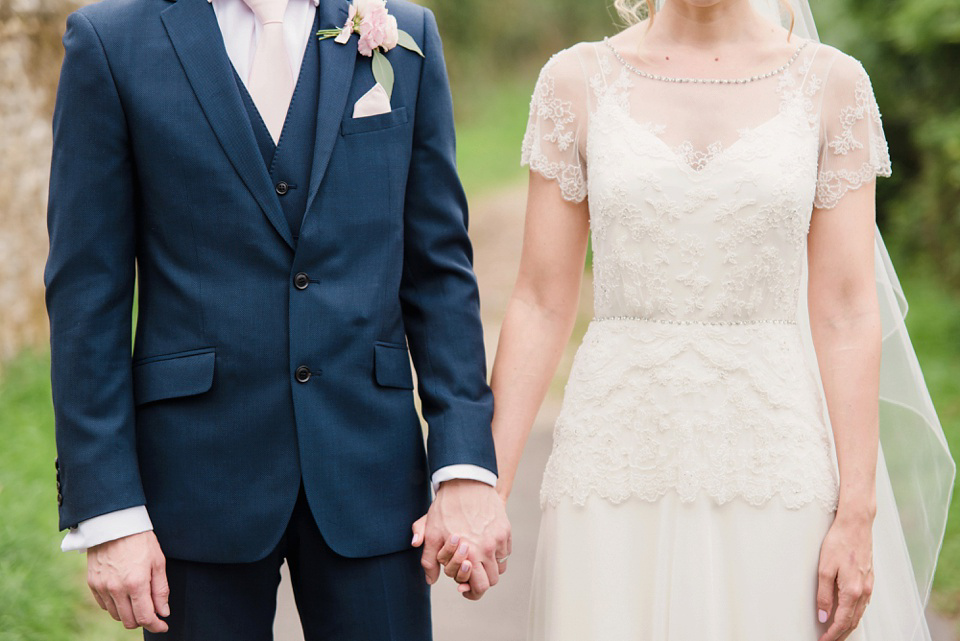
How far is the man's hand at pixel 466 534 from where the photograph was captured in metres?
2.30

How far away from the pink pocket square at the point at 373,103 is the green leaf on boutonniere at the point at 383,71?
1 centimetres

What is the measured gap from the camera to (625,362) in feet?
8.48

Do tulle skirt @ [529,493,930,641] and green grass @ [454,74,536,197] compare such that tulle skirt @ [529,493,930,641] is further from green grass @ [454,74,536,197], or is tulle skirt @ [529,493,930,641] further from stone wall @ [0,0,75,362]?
green grass @ [454,74,536,197]

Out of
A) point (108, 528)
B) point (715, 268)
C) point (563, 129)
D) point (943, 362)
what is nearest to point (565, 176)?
point (563, 129)

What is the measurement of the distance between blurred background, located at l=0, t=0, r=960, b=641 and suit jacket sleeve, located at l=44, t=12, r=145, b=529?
2281 mm

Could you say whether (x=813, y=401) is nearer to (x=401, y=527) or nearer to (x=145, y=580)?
(x=401, y=527)

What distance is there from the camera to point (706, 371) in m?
2.53

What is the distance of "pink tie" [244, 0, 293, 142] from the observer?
2242 millimetres

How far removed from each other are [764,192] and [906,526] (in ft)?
3.04

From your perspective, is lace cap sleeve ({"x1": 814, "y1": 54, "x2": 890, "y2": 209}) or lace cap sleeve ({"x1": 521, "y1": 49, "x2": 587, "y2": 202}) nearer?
lace cap sleeve ({"x1": 814, "y1": 54, "x2": 890, "y2": 209})

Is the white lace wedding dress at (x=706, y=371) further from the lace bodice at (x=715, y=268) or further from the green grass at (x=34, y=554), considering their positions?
the green grass at (x=34, y=554)

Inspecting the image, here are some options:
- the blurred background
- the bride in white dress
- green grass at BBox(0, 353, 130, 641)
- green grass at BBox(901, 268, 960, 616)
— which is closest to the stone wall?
the blurred background

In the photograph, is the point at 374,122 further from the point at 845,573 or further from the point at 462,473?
the point at 845,573

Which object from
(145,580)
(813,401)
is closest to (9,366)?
(145,580)
